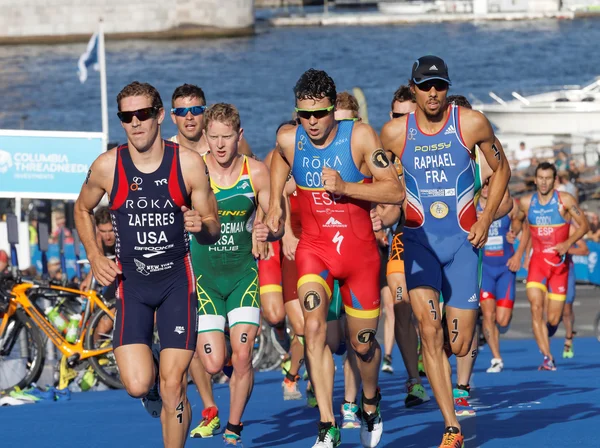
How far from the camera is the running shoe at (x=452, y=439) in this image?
7887mm

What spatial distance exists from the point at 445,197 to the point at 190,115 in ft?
7.09

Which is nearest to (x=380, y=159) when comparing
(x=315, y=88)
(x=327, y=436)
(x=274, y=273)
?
(x=315, y=88)

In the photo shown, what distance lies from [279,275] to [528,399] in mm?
2193

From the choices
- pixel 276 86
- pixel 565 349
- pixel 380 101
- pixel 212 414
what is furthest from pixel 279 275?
pixel 276 86

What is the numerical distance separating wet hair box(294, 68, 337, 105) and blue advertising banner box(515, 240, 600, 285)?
15.9m

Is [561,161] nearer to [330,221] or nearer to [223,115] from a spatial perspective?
[223,115]

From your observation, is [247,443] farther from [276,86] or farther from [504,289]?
[276,86]

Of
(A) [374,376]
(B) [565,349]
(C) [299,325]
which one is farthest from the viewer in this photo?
(B) [565,349]

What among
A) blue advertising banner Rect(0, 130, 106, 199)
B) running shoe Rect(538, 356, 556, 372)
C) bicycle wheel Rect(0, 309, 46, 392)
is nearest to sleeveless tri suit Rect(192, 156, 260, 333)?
bicycle wheel Rect(0, 309, 46, 392)

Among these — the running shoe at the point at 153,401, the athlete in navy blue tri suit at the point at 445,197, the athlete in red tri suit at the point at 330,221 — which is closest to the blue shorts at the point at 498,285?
the athlete in red tri suit at the point at 330,221

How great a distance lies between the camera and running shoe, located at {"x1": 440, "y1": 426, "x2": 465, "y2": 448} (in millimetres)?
7887

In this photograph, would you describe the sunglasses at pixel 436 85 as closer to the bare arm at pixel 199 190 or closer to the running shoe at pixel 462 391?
the bare arm at pixel 199 190

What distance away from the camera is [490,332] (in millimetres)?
14195

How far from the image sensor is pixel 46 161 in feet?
51.5
